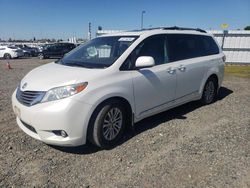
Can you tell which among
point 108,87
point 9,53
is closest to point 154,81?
point 108,87

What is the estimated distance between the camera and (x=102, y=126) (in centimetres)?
371

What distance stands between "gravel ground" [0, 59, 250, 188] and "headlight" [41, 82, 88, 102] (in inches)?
35.4

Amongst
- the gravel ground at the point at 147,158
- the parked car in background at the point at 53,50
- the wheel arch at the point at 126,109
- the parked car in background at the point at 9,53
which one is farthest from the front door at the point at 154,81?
the parked car in background at the point at 9,53

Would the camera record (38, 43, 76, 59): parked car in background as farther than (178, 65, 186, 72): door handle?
Yes

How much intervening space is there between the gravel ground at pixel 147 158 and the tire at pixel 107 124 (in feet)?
0.51

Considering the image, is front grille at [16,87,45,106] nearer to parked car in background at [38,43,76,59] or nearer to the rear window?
the rear window

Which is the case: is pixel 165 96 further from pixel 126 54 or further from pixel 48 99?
pixel 48 99

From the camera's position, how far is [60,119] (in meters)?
3.34

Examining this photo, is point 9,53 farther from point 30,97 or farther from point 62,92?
point 62,92

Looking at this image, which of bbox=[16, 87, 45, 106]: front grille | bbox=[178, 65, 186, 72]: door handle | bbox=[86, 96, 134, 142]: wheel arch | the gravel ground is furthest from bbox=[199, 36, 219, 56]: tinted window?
bbox=[16, 87, 45, 106]: front grille

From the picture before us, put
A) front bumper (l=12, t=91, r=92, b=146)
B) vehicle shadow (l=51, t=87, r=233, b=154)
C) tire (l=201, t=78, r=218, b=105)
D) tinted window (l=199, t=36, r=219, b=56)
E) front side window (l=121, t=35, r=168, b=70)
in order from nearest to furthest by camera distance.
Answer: front bumper (l=12, t=91, r=92, b=146)
vehicle shadow (l=51, t=87, r=233, b=154)
front side window (l=121, t=35, r=168, b=70)
tinted window (l=199, t=36, r=219, b=56)
tire (l=201, t=78, r=218, b=105)

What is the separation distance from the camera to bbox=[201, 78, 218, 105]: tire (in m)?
6.08

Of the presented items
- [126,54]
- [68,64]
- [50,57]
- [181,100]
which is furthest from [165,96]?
[50,57]

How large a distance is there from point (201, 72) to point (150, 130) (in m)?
1.99
